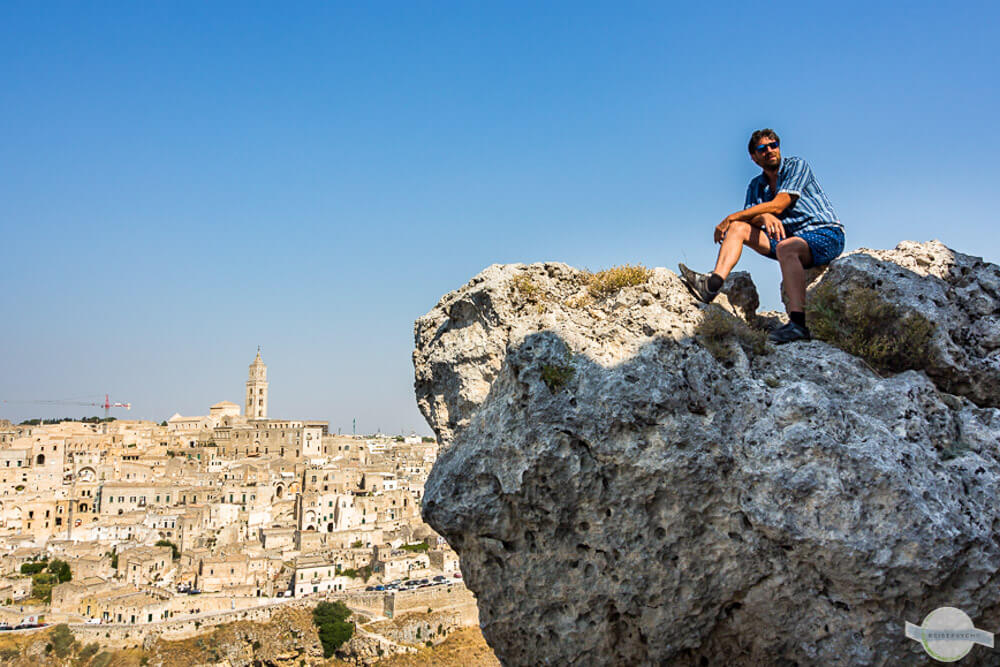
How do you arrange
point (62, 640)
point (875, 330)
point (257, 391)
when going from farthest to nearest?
point (257, 391) → point (62, 640) → point (875, 330)

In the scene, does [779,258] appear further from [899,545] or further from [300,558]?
[300,558]

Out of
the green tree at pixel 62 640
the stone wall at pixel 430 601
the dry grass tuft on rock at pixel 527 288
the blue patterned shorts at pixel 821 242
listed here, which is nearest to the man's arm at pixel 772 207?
the blue patterned shorts at pixel 821 242

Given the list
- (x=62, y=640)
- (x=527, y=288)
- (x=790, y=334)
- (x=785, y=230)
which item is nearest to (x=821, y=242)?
(x=785, y=230)

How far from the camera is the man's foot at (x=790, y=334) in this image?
567 cm

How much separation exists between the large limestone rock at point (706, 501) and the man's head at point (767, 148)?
162 centimetres

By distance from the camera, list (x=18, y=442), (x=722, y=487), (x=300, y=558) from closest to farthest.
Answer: (x=722, y=487) → (x=300, y=558) → (x=18, y=442)

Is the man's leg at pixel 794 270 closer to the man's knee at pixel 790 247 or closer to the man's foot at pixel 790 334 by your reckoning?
the man's knee at pixel 790 247

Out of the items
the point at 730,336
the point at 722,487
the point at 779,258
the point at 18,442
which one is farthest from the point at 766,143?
the point at 18,442

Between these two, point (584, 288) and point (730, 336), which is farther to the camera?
point (584, 288)

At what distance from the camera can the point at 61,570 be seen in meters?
50.0

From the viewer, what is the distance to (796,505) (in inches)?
171

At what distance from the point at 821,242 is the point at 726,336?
4.62 ft

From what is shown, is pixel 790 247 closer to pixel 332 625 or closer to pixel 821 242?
pixel 821 242

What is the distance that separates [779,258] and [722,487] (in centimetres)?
A: 219
